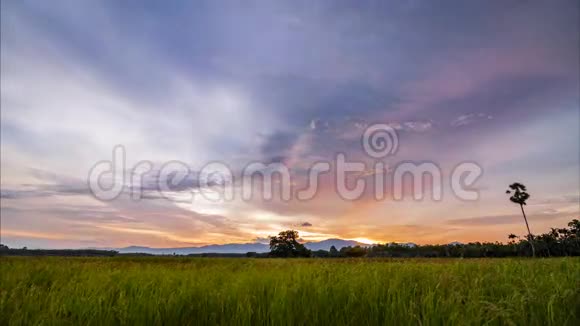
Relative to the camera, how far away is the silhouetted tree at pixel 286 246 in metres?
149

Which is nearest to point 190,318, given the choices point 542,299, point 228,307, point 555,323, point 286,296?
point 228,307

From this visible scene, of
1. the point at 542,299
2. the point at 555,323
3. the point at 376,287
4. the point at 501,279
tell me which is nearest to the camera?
the point at 555,323

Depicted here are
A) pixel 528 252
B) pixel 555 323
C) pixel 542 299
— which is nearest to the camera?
pixel 555 323

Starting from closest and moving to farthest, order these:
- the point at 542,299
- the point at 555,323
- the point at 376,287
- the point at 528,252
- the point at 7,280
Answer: the point at 555,323
the point at 542,299
the point at 376,287
the point at 7,280
the point at 528,252

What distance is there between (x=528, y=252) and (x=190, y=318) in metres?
157

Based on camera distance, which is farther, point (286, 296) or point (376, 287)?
point (376, 287)

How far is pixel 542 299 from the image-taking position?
409cm

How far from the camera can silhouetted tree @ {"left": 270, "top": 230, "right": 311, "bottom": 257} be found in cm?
14912

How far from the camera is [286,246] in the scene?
151 metres

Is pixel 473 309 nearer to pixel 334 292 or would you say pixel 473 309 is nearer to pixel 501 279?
pixel 334 292

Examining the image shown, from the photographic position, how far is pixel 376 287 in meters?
4.65

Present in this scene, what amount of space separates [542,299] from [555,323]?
766 millimetres

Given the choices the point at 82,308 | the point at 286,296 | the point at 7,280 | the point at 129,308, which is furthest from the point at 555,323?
the point at 7,280

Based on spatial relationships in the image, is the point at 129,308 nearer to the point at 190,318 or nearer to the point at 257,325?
the point at 190,318
